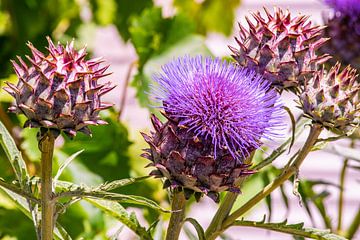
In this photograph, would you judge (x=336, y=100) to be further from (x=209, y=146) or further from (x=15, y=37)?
(x=15, y=37)

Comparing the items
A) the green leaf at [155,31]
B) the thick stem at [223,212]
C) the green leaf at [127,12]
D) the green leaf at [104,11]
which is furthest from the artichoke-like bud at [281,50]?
the green leaf at [104,11]

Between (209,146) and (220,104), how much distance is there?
0.06 metres

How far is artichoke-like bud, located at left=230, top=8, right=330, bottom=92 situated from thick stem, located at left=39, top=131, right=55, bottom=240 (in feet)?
0.99

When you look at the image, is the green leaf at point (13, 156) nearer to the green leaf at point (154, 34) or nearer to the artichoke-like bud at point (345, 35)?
the green leaf at point (154, 34)

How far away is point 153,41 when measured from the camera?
165cm

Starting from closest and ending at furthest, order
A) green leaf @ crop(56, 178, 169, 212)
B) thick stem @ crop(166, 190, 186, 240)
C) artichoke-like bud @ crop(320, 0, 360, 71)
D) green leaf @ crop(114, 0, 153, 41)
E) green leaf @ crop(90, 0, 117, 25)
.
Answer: green leaf @ crop(56, 178, 169, 212)
thick stem @ crop(166, 190, 186, 240)
artichoke-like bud @ crop(320, 0, 360, 71)
green leaf @ crop(114, 0, 153, 41)
green leaf @ crop(90, 0, 117, 25)

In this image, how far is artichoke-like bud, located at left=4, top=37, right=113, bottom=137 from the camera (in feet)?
3.06

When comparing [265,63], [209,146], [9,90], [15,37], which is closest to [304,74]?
[265,63]

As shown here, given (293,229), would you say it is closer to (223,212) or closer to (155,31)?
(223,212)

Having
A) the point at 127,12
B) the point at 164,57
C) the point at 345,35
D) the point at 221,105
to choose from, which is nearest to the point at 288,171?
the point at 221,105

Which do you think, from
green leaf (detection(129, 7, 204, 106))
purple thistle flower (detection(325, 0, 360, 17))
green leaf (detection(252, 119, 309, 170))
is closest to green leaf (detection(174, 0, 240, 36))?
green leaf (detection(129, 7, 204, 106))

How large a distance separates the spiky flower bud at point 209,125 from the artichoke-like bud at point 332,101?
0.09m

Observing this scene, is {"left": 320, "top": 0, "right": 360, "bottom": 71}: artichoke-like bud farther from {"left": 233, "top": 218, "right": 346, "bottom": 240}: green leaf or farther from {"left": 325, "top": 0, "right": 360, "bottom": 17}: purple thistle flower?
{"left": 233, "top": 218, "right": 346, "bottom": 240}: green leaf

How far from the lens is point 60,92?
3.06 feet
